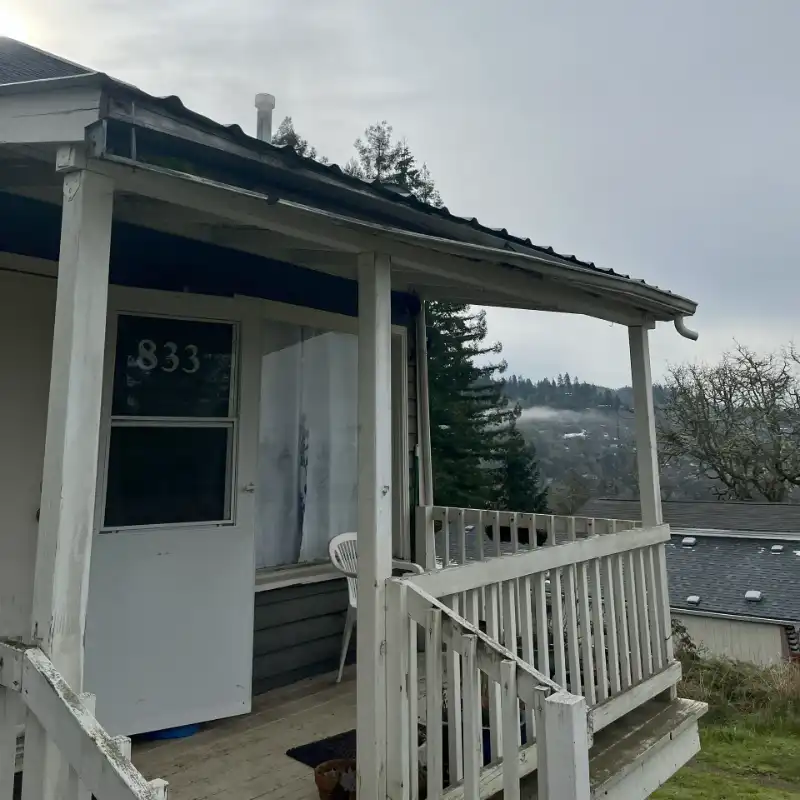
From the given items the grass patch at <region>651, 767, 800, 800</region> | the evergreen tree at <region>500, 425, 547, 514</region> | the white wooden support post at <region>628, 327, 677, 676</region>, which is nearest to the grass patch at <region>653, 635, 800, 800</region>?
the grass patch at <region>651, 767, 800, 800</region>

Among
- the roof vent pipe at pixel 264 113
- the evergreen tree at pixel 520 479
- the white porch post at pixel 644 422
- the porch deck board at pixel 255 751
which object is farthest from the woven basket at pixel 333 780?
the evergreen tree at pixel 520 479

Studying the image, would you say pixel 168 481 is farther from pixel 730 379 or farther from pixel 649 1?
pixel 730 379

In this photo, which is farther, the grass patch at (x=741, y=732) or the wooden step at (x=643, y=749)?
the grass patch at (x=741, y=732)

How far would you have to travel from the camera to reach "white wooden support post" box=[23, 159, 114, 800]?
1504 millimetres

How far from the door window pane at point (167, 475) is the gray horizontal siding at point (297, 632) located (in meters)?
0.67

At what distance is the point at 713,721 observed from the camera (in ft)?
23.7

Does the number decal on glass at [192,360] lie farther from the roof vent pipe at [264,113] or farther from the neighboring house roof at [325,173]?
the roof vent pipe at [264,113]

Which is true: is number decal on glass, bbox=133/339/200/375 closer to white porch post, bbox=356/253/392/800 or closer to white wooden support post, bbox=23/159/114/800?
white porch post, bbox=356/253/392/800

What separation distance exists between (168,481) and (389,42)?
8788mm

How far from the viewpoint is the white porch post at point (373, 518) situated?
212 centimetres

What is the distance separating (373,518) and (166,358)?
1.34 metres

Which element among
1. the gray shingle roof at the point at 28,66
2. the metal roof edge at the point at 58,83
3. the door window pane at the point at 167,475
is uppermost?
the gray shingle roof at the point at 28,66

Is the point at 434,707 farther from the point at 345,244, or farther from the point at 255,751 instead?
the point at 345,244

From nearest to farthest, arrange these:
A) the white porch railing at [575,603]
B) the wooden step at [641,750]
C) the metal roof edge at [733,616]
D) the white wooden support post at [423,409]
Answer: the white porch railing at [575,603]
the wooden step at [641,750]
the white wooden support post at [423,409]
the metal roof edge at [733,616]
